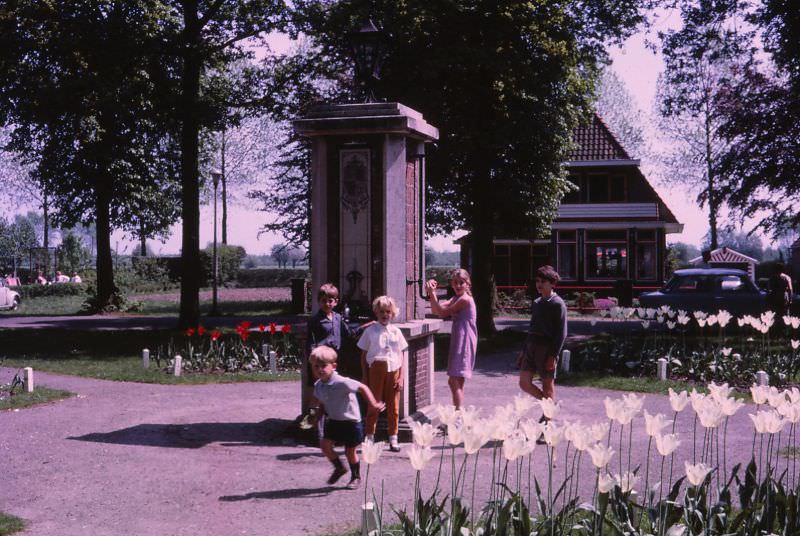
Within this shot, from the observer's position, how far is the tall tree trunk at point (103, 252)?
105 feet

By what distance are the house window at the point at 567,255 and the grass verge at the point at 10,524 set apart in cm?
3542

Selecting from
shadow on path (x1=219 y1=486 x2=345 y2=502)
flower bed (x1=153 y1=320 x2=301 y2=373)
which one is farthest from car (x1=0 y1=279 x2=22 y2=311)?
shadow on path (x1=219 y1=486 x2=345 y2=502)

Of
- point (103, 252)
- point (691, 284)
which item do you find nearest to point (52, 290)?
point (103, 252)

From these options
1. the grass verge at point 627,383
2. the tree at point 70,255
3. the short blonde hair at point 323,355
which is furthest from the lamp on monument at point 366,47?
the tree at point 70,255

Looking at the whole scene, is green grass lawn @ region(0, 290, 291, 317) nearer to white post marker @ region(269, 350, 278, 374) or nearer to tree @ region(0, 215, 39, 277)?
tree @ region(0, 215, 39, 277)

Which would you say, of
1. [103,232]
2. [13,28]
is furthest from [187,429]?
[103,232]

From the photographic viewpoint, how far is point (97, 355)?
18516 mm

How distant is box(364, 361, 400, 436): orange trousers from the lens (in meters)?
8.58

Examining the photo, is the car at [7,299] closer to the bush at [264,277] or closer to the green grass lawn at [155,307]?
the green grass lawn at [155,307]

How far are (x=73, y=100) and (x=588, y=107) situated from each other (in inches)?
551

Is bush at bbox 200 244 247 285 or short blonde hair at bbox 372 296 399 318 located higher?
bush at bbox 200 244 247 285

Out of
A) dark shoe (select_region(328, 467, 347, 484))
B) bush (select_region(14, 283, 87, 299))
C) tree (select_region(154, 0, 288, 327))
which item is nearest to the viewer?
dark shoe (select_region(328, 467, 347, 484))

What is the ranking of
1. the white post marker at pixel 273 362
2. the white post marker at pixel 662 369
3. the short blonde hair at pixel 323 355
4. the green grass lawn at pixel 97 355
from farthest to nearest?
the white post marker at pixel 273 362 → the green grass lawn at pixel 97 355 → the white post marker at pixel 662 369 → the short blonde hair at pixel 323 355

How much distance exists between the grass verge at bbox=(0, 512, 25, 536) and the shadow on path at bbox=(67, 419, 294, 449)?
9.26ft
